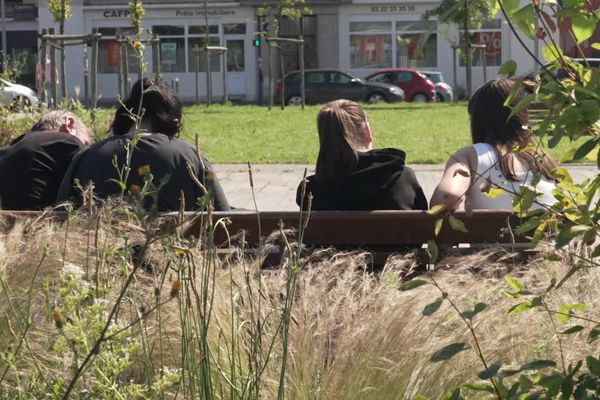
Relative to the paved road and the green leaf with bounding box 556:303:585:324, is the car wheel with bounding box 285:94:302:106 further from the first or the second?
the green leaf with bounding box 556:303:585:324

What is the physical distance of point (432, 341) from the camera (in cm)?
337

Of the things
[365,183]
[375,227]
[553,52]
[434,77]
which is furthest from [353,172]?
[434,77]

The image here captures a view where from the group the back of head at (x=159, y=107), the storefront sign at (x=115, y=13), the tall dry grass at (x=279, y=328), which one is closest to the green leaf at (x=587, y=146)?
the tall dry grass at (x=279, y=328)

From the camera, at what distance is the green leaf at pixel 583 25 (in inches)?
87.7

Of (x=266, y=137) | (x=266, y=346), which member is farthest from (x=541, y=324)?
(x=266, y=137)

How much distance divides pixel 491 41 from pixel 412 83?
29.0 ft

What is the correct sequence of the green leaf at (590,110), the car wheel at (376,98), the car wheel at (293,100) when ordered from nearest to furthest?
the green leaf at (590,110) → the car wheel at (293,100) → the car wheel at (376,98)

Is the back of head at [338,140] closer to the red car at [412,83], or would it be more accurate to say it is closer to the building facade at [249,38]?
the red car at [412,83]

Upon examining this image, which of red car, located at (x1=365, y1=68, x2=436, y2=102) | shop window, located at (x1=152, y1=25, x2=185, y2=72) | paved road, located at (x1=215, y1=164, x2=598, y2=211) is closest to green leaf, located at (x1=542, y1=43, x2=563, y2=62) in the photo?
paved road, located at (x1=215, y1=164, x2=598, y2=211)

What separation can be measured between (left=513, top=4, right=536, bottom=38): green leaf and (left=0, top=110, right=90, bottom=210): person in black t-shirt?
4.16 m

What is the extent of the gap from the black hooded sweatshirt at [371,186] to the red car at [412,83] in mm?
36175

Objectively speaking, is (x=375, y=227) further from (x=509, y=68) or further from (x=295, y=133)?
(x=295, y=133)

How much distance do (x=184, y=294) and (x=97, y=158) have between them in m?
2.28

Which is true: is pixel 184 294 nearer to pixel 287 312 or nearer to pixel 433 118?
pixel 287 312
